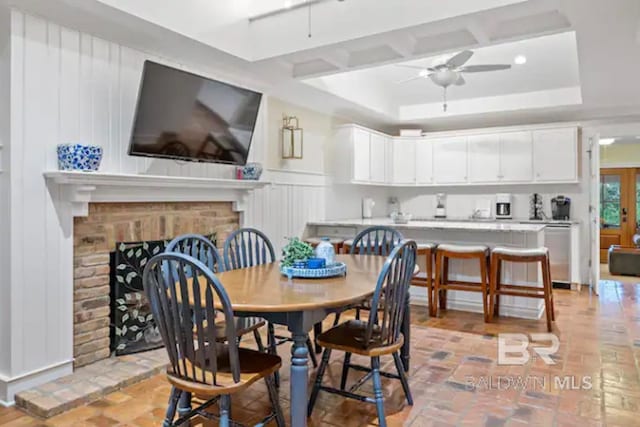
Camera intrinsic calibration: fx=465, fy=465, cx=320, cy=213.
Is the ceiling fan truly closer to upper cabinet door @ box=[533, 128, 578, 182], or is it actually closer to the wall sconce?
the wall sconce

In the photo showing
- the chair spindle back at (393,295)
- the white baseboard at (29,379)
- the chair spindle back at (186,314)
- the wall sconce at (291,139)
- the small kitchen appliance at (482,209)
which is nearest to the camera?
the chair spindle back at (186,314)

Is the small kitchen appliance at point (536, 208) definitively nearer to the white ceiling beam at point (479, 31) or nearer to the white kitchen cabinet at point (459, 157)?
the white kitchen cabinet at point (459, 157)

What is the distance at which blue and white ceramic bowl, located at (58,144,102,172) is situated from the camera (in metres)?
2.88

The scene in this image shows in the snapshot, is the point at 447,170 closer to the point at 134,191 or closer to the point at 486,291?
the point at 486,291

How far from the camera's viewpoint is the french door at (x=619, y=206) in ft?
31.3

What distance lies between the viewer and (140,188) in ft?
11.3

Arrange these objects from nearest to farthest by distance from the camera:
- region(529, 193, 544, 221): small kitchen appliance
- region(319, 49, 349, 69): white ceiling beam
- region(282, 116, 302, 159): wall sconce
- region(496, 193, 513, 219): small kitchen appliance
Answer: region(319, 49, 349, 69): white ceiling beam → region(282, 116, 302, 159): wall sconce → region(529, 193, 544, 221): small kitchen appliance → region(496, 193, 513, 219): small kitchen appliance

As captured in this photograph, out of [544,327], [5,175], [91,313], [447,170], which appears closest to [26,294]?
[91,313]

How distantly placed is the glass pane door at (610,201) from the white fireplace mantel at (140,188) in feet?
27.7

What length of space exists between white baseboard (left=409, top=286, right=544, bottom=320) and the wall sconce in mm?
1992

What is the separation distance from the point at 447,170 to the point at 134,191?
188 inches

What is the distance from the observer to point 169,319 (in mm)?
1938

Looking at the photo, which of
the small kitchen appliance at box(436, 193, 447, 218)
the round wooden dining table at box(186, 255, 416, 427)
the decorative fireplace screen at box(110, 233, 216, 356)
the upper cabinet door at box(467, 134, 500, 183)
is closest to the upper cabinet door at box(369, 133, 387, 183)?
the small kitchen appliance at box(436, 193, 447, 218)

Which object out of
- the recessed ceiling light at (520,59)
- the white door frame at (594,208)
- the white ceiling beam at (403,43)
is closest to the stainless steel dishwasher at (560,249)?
the white door frame at (594,208)
